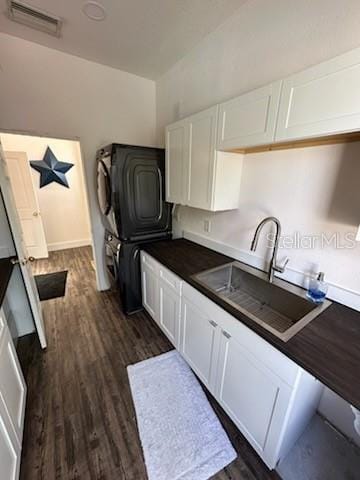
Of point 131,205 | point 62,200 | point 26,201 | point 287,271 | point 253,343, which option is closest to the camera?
point 253,343

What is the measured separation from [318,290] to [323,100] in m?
1.00

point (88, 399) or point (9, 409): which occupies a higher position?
point (9, 409)

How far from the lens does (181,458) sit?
3.90 ft

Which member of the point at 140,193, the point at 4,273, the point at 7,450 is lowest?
the point at 7,450

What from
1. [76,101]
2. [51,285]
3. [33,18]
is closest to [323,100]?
[33,18]

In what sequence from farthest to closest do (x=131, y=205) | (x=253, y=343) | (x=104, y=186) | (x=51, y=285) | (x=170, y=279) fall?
1. (x=51, y=285)
2. (x=104, y=186)
3. (x=131, y=205)
4. (x=170, y=279)
5. (x=253, y=343)

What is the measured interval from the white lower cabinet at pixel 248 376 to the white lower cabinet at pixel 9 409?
1093mm

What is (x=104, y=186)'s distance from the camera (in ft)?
7.18

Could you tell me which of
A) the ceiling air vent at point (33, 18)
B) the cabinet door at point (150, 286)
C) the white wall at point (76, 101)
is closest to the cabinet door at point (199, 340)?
the cabinet door at point (150, 286)

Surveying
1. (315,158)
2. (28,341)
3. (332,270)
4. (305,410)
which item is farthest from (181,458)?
(315,158)

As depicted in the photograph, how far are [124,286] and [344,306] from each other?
1.88 m

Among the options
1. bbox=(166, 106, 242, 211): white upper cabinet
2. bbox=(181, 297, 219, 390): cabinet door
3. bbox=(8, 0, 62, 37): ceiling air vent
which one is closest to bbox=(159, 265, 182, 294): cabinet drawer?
bbox=(181, 297, 219, 390): cabinet door

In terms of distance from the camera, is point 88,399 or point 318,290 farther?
point 88,399

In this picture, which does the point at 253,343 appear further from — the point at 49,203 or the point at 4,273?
the point at 49,203
